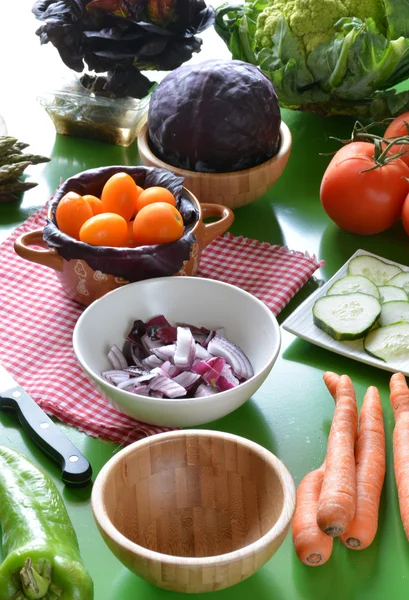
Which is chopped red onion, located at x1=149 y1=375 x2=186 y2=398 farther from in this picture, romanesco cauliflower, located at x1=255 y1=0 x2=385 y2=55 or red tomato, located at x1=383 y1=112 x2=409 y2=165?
romanesco cauliflower, located at x1=255 y1=0 x2=385 y2=55

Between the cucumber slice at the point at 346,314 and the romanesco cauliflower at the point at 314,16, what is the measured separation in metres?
0.69

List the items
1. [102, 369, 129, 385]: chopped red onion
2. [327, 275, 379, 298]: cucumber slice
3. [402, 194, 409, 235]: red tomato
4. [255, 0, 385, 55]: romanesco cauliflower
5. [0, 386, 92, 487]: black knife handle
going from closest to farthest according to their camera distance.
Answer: [0, 386, 92, 487]: black knife handle
[102, 369, 129, 385]: chopped red onion
[327, 275, 379, 298]: cucumber slice
[402, 194, 409, 235]: red tomato
[255, 0, 385, 55]: romanesco cauliflower

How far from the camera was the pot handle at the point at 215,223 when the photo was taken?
4.65 ft

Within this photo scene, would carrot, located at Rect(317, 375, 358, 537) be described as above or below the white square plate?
above

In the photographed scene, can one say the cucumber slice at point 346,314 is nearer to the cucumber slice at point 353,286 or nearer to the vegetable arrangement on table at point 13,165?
the cucumber slice at point 353,286

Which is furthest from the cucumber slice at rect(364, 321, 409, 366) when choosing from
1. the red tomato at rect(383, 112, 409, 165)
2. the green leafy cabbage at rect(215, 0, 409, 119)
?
the green leafy cabbage at rect(215, 0, 409, 119)

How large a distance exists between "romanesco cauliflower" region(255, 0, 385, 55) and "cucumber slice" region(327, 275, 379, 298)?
63 cm

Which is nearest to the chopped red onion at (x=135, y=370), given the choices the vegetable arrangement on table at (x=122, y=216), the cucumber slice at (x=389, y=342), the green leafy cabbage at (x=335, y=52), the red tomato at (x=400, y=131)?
the vegetable arrangement on table at (x=122, y=216)

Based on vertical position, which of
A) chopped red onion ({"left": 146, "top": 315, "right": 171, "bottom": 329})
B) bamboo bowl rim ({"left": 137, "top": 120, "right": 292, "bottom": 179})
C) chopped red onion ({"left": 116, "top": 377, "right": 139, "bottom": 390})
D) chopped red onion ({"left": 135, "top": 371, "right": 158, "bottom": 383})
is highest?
bamboo bowl rim ({"left": 137, "top": 120, "right": 292, "bottom": 179})

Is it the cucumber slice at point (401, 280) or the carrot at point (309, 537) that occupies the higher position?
the carrot at point (309, 537)

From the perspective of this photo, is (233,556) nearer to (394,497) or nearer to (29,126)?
(394,497)

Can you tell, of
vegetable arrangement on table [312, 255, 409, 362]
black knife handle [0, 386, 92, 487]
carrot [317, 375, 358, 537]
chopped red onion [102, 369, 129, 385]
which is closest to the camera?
carrot [317, 375, 358, 537]

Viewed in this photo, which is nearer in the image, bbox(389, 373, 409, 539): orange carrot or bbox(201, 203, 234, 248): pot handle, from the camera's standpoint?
bbox(389, 373, 409, 539): orange carrot

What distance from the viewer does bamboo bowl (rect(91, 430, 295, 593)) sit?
90 centimetres
